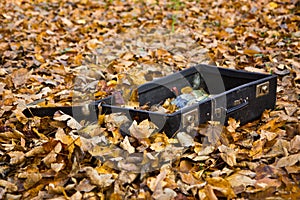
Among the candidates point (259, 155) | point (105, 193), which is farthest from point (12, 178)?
point (259, 155)

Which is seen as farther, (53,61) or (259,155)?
(53,61)

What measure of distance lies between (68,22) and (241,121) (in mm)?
2793

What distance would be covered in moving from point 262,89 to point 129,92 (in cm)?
82

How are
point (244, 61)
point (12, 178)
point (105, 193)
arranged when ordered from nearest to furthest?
point (105, 193), point (12, 178), point (244, 61)

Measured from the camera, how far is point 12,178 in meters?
2.09

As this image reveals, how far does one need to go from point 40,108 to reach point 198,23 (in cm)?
261

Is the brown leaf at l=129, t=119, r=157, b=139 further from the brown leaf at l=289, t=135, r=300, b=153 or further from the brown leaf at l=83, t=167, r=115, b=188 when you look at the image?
the brown leaf at l=289, t=135, r=300, b=153

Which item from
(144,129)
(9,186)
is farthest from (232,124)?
(9,186)

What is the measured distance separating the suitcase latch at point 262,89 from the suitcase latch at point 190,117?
1.59 ft

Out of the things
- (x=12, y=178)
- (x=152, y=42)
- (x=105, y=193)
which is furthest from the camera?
(x=152, y=42)

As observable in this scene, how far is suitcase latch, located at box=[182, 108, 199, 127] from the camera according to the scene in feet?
7.14

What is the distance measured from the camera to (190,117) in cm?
221

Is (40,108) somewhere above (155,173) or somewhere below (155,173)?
above

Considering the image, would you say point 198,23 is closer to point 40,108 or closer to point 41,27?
point 41,27
